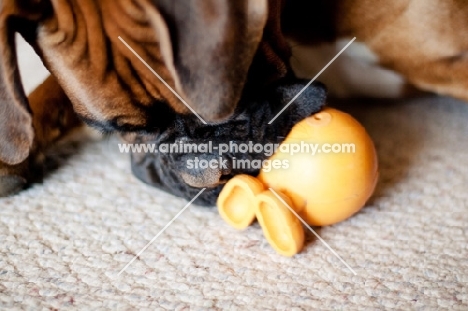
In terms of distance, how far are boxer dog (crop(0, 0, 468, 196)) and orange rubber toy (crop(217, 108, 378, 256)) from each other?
0.11m

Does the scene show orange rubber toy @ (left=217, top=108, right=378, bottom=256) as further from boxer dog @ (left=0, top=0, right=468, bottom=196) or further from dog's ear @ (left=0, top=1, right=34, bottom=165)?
dog's ear @ (left=0, top=1, right=34, bottom=165)

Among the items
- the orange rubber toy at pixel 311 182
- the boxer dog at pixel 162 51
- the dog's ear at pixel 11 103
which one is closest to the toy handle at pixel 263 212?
the orange rubber toy at pixel 311 182

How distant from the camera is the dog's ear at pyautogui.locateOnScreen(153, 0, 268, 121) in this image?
67cm

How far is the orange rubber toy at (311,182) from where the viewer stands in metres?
0.84

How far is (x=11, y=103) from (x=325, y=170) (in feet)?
1.40

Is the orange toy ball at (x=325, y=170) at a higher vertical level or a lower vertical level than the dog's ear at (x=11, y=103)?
lower

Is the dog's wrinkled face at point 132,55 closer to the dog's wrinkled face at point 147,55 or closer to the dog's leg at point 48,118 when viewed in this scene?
the dog's wrinkled face at point 147,55

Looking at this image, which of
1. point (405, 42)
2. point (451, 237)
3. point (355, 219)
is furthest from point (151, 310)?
point (405, 42)

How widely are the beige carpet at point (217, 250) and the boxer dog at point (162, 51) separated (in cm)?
13

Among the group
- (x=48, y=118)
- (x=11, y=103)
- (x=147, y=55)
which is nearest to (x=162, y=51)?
(x=147, y=55)

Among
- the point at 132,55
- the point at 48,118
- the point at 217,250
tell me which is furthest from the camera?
the point at 48,118

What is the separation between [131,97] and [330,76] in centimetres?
54

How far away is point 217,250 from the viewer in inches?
34.7

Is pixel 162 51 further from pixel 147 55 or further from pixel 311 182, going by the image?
pixel 311 182
